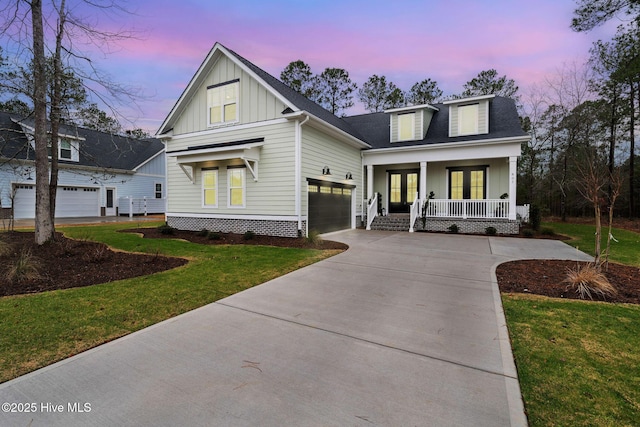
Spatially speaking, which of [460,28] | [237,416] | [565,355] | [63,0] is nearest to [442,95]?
[460,28]

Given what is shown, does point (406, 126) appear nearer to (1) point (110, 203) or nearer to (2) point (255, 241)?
(2) point (255, 241)

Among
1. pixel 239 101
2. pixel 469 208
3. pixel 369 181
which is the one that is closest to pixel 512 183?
pixel 469 208

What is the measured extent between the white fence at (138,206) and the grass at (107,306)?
20039mm

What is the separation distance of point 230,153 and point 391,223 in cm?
800

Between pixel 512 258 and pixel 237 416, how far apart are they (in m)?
7.89

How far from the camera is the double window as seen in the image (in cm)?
1215

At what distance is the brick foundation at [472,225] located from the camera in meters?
12.8

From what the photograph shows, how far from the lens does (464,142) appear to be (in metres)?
13.3

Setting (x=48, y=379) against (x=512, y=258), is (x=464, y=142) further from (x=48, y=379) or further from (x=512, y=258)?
(x=48, y=379)

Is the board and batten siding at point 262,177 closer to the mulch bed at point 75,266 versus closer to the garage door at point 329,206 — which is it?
the garage door at point 329,206

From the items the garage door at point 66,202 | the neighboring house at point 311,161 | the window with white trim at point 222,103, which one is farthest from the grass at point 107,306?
the garage door at point 66,202

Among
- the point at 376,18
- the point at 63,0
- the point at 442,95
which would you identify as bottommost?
the point at 63,0

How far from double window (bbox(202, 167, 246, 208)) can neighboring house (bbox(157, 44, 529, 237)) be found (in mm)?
42

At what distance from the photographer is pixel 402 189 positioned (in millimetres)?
16266
